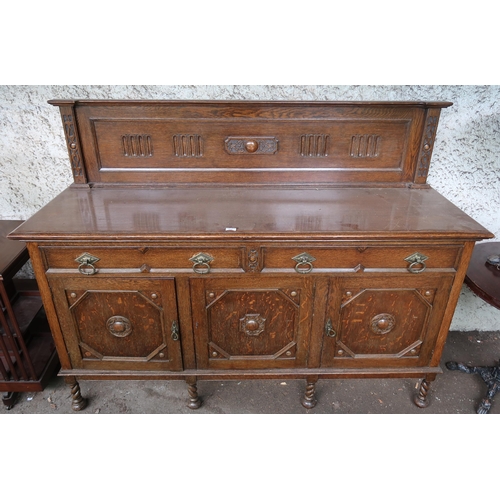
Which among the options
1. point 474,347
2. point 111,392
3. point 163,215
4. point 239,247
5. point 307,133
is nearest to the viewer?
point 239,247

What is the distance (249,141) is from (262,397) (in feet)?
4.74

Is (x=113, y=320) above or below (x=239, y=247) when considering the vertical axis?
below

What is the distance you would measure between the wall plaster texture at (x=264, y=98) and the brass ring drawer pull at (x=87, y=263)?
2.75 ft

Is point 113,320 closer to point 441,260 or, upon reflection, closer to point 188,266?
point 188,266

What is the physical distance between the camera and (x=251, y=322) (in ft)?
5.33

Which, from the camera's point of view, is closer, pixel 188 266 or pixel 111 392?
pixel 188 266

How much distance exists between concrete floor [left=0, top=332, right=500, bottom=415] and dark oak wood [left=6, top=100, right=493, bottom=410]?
11 cm

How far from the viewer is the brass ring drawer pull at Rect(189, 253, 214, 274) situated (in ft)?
4.82

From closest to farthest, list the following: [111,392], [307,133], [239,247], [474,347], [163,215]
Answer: [239,247], [163,215], [307,133], [111,392], [474,347]

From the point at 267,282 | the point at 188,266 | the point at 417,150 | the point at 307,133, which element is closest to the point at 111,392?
the point at 188,266

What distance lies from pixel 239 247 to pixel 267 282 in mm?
214

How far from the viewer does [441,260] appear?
1502 millimetres

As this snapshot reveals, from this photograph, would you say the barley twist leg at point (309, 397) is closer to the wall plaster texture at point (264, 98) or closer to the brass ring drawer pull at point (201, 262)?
the brass ring drawer pull at point (201, 262)

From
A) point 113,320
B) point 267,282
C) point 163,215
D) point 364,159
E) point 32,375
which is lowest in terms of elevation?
point 32,375
